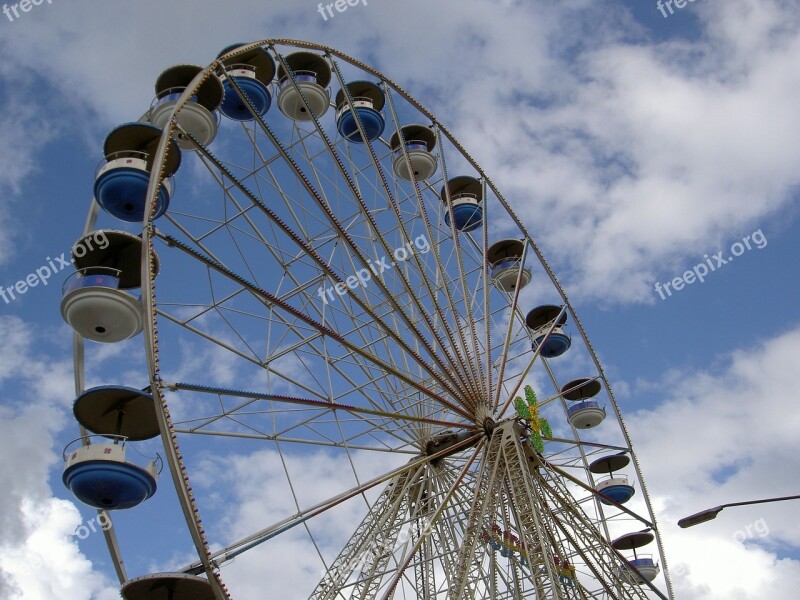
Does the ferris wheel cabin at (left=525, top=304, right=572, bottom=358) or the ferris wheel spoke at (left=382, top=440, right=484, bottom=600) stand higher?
the ferris wheel cabin at (left=525, top=304, right=572, bottom=358)

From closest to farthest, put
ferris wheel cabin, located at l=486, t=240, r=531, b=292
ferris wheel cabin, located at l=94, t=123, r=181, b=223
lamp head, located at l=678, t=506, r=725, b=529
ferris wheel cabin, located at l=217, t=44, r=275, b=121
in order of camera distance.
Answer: lamp head, located at l=678, t=506, r=725, b=529
ferris wheel cabin, located at l=94, t=123, r=181, b=223
ferris wheel cabin, located at l=217, t=44, r=275, b=121
ferris wheel cabin, located at l=486, t=240, r=531, b=292

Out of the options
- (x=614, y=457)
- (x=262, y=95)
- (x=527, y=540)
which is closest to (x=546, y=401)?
(x=614, y=457)

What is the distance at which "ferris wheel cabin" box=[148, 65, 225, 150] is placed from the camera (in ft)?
42.7

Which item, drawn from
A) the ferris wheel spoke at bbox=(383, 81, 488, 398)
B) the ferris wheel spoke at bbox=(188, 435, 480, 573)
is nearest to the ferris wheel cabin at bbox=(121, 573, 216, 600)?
the ferris wheel spoke at bbox=(188, 435, 480, 573)

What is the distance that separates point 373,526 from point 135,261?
255 inches

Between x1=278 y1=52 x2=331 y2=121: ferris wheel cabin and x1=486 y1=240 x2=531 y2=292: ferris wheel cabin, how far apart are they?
5.74 metres

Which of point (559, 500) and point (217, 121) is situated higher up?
point (217, 121)

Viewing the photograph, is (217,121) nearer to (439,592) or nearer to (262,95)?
(262,95)

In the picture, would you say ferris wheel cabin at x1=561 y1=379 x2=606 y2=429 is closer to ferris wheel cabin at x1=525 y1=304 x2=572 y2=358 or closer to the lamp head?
ferris wheel cabin at x1=525 y1=304 x2=572 y2=358

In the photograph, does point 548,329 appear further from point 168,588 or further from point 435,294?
point 168,588

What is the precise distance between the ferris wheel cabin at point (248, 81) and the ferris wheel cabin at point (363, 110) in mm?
2660

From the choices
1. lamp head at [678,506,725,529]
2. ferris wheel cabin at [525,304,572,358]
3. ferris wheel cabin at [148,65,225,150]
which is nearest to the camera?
lamp head at [678,506,725,529]

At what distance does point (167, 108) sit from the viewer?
42.7 feet

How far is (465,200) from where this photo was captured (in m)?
19.8
